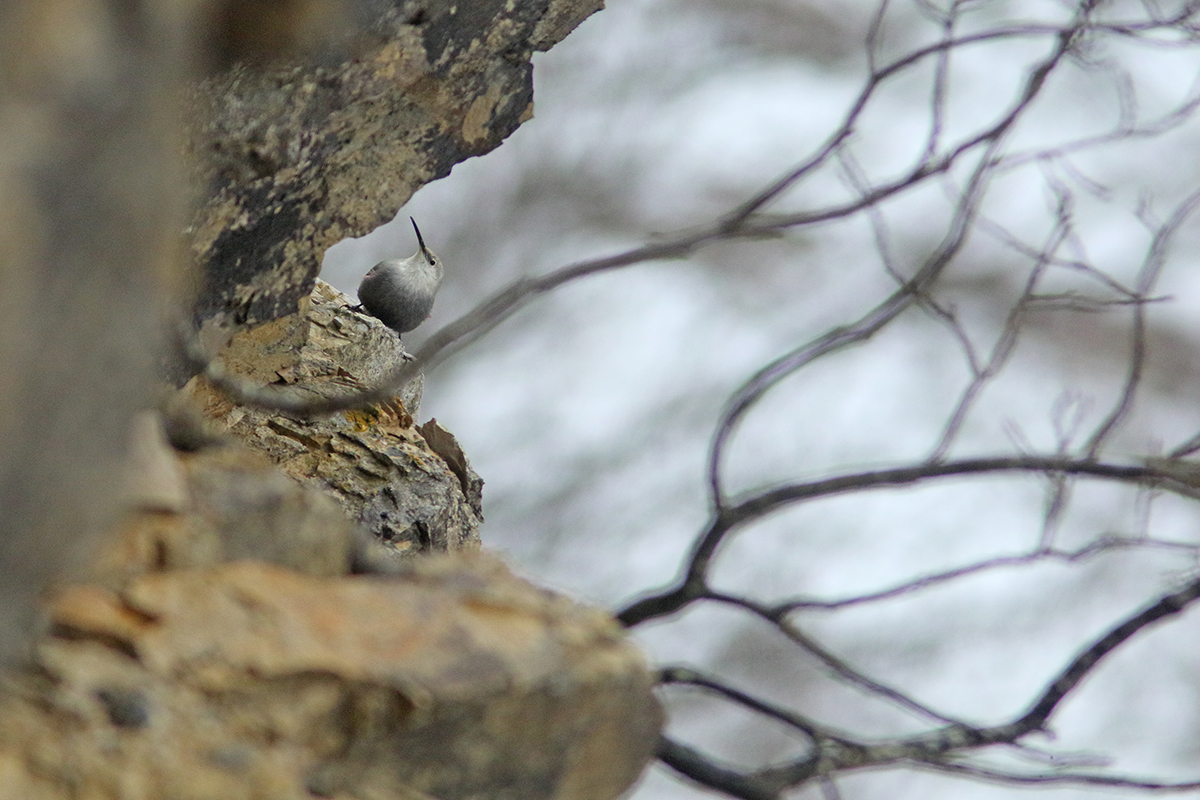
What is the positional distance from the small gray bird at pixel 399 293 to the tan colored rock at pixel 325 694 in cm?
405

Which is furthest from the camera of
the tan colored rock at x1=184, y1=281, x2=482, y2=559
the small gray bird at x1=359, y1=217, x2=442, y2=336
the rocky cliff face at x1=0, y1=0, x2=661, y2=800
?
the small gray bird at x1=359, y1=217, x2=442, y2=336

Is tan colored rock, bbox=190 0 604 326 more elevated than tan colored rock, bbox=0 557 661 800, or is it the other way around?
tan colored rock, bbox=190 0 604 326

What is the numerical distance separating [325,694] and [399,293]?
14.1 feet

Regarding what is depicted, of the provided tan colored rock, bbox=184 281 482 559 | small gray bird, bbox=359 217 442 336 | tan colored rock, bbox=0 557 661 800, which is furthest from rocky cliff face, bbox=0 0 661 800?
small gray bird, bbox=359 217 442 336

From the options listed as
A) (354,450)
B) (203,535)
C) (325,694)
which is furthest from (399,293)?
(325,694)

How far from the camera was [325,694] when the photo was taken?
46.9 inches

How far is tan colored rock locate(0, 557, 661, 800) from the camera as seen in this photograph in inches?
42.2

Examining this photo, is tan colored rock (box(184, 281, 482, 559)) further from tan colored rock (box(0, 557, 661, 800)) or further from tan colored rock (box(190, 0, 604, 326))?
tan colored rock (box(0, 557, 661, 800))

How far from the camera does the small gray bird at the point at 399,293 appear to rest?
5371 mm

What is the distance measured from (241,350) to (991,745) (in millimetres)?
1531

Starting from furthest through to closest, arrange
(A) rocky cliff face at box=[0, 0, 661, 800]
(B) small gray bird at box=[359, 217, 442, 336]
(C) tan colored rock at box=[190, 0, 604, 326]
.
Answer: (B) small gray bird at box=[359, 217, 442, 336] → (C) tan colored rock at box=[190, 0, 604, 326] → (A) rocky cliff face at box=[0, 0, 661, 800]

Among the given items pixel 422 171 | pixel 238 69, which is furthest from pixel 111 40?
pixel 422 171

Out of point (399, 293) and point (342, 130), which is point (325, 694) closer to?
point (342, 130)

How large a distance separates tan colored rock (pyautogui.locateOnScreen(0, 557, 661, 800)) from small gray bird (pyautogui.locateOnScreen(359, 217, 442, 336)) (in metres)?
4.05
